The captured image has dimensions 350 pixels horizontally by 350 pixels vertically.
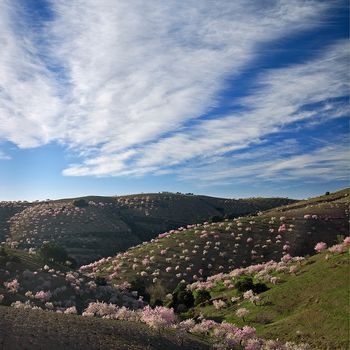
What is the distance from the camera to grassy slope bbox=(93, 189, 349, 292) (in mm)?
54625

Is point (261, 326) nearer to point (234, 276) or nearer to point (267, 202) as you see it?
point (234, 276)

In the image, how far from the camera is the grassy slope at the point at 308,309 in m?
22.1

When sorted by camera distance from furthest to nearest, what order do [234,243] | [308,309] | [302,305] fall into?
[234,243], [302,305], [308,309]

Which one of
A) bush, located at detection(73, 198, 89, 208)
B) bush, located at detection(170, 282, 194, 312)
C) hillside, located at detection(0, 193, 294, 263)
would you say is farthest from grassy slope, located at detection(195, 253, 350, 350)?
bush, located at detection(73, 198, 89, 208)

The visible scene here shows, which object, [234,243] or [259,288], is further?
[234,243]

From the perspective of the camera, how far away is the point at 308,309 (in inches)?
1005

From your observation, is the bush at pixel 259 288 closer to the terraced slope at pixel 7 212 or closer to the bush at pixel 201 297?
the bush at pixel 201 297

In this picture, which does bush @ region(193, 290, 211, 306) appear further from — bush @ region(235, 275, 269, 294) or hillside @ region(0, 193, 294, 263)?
hillside @ region(0, 193, 294, 263)

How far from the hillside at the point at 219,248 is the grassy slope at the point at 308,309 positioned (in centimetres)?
1789

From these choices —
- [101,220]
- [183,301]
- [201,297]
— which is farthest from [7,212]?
[201,297]

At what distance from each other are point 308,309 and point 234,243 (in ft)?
116

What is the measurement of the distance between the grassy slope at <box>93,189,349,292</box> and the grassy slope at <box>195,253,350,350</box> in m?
19.5

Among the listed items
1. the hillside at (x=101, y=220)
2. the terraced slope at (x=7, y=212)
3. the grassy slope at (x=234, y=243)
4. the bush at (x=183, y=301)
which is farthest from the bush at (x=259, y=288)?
the terraced slope at (x=7, y=212)

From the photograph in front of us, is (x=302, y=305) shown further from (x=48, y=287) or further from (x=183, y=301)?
(x=48, y=287)
